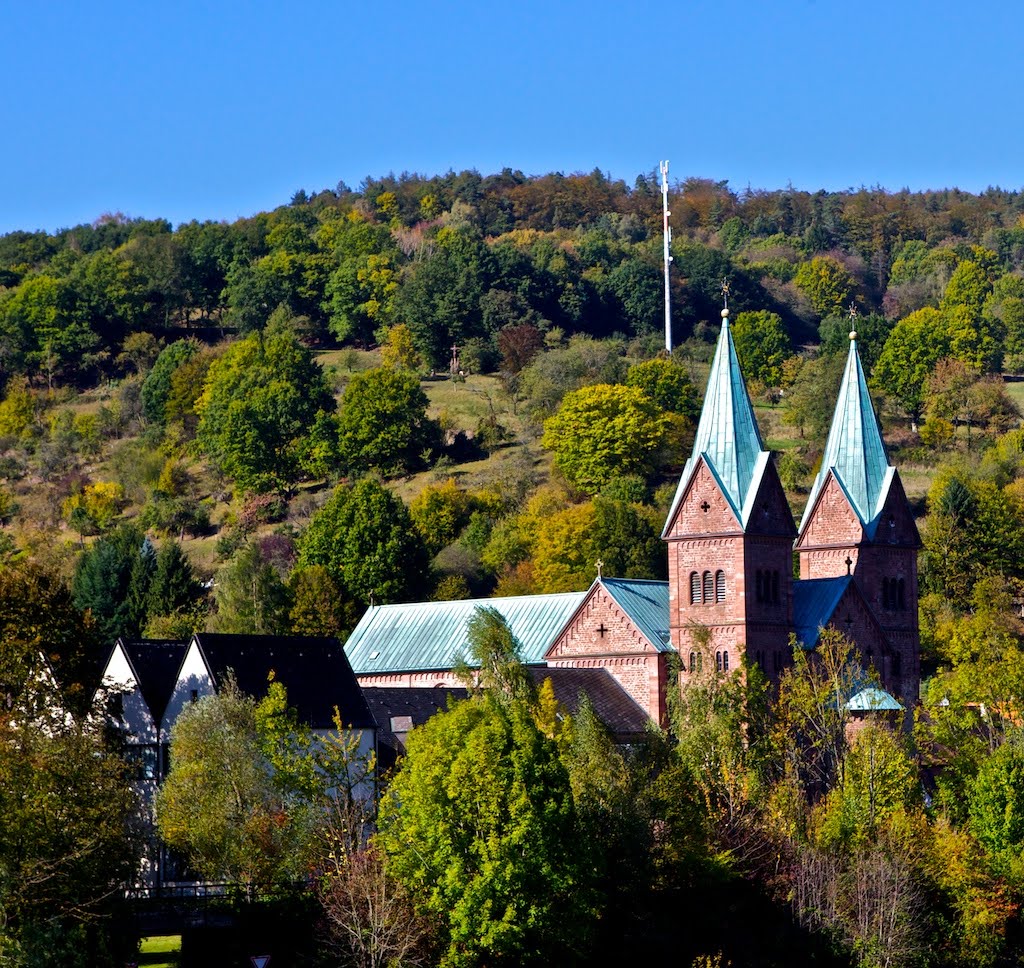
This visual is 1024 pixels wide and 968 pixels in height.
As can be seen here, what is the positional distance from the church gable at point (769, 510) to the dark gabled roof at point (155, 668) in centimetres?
2064

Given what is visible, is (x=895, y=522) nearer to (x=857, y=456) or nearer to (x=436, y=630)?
(x=857, y=456)

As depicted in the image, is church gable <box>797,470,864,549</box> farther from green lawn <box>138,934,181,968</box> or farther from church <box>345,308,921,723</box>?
green lawn <box>138,934,181,968</box>

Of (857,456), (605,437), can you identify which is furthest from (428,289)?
(857,456)

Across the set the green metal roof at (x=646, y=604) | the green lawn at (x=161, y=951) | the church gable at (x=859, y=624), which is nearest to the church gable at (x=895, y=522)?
the church gable at (x=859, y=624)

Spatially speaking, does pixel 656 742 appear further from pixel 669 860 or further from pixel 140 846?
pixel 140 846

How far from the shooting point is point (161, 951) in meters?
50.3

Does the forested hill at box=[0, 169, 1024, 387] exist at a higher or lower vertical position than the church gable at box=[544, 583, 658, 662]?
higher

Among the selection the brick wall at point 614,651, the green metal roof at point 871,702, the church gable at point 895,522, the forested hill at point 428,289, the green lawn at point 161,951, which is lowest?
the green lawn at point 161,951

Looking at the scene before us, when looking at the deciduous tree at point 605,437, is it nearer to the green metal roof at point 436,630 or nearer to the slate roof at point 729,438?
the green metal roof at point 436,630

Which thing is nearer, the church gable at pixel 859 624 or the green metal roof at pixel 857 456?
the church gable at pixel 859 624

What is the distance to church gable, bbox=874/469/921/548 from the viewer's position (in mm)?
79312

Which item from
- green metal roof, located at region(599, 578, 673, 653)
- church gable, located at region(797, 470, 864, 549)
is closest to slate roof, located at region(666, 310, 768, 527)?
green metal roof, located at region(599, 578, 673, 653)

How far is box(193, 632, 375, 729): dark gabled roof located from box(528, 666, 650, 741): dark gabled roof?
8094mm

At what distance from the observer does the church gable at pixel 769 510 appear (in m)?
72.0
